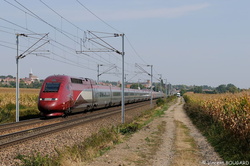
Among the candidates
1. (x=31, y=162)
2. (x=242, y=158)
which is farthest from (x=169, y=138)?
(x=31, y=162)

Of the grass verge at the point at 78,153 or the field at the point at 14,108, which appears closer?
the grass verge at the point at 78,153

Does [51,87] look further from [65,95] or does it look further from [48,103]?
[48,103]

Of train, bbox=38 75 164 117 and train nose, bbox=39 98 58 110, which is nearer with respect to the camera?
train nose, bbox=39 98 58 110

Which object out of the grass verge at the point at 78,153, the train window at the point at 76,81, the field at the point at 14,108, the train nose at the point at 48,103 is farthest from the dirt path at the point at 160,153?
the field at the point at 14,108

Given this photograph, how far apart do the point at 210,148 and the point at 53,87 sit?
55.3ft

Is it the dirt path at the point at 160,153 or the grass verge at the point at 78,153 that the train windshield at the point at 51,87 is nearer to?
the grass verge at the point at 78,153

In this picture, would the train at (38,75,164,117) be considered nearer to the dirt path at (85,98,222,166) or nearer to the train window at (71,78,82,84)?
the train window at (71,78,82,84)

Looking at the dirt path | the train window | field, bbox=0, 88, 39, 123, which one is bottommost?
the dirt path

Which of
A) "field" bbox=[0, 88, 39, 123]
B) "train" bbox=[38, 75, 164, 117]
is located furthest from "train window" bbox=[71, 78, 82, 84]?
"field" bbox=[0, 88, 39, 123]

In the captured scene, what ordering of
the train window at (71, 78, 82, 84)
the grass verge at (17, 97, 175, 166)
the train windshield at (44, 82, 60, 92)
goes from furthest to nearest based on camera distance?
the train window at (71, 78, 82, 84) < the train windshield at (44, 82, 60, 92) < the grass verge at (17, 97, 175, 166)

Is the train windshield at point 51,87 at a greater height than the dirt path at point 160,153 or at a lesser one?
greater

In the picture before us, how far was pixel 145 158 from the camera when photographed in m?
10.9

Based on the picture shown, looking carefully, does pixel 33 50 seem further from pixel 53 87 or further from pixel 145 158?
pixel 145 158

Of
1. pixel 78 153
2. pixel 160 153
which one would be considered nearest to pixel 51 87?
pixel 78 153
